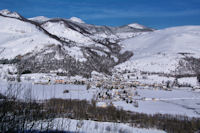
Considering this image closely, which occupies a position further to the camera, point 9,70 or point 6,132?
point 9,70

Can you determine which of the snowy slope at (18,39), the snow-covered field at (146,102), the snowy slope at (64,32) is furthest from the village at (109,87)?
the snowy slope at (64,32)

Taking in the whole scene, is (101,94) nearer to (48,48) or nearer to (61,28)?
(48,48)

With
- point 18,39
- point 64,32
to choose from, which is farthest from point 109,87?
point 64,32

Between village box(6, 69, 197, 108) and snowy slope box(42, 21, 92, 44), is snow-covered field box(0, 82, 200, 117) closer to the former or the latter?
village box(6, 69, 197, 108)

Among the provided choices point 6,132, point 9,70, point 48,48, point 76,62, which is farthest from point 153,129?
point 48,48

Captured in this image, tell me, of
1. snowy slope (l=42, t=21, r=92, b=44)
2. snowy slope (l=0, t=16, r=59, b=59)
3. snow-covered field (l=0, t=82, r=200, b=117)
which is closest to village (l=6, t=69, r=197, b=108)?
snow-covered field (l=0, t=82, r=200, b=117)

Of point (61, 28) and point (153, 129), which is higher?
point (61, 28)

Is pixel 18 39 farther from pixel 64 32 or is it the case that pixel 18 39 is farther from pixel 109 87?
pixel 64 32

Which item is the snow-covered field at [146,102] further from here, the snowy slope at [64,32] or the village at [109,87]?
the snowy slope at [64,32]
